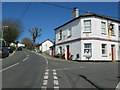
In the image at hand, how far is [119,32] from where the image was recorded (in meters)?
23.6

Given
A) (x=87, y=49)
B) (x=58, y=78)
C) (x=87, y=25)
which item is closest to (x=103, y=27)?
(x=87, y=25)

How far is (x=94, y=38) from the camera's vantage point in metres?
20.2

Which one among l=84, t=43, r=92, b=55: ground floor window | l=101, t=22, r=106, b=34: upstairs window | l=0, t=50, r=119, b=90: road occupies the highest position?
l=101, t=22, r=106, b=34: upstairs window

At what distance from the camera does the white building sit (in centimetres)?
2030

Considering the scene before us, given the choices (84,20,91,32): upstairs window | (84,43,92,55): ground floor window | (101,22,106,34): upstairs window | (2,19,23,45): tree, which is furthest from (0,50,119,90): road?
(2,19,23,45): tree

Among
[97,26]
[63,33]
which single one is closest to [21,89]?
[97,26]

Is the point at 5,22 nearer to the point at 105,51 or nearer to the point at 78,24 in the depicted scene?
the point at 78,24

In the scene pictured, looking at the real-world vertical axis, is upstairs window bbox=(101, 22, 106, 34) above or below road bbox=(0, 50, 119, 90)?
above

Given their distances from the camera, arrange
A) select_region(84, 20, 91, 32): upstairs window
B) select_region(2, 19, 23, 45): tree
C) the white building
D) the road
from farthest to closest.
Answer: select_region(2, 19, 23, 45): tree
select_region(84, 20, 91, 32): upstairs window
the white building
the road

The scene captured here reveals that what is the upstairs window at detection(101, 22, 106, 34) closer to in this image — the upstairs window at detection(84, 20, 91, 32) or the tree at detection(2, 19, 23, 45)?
the upstairs window at detection(84, 20, 91, 32)

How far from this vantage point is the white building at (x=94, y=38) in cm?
2030

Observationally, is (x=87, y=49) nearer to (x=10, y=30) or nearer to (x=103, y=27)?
(x=103, y=27)

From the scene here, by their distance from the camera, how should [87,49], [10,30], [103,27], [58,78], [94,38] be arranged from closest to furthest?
[58,78]
[94,38]
[87,49]
[103,27]
[10,30]

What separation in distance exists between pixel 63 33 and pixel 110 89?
21.9 m
